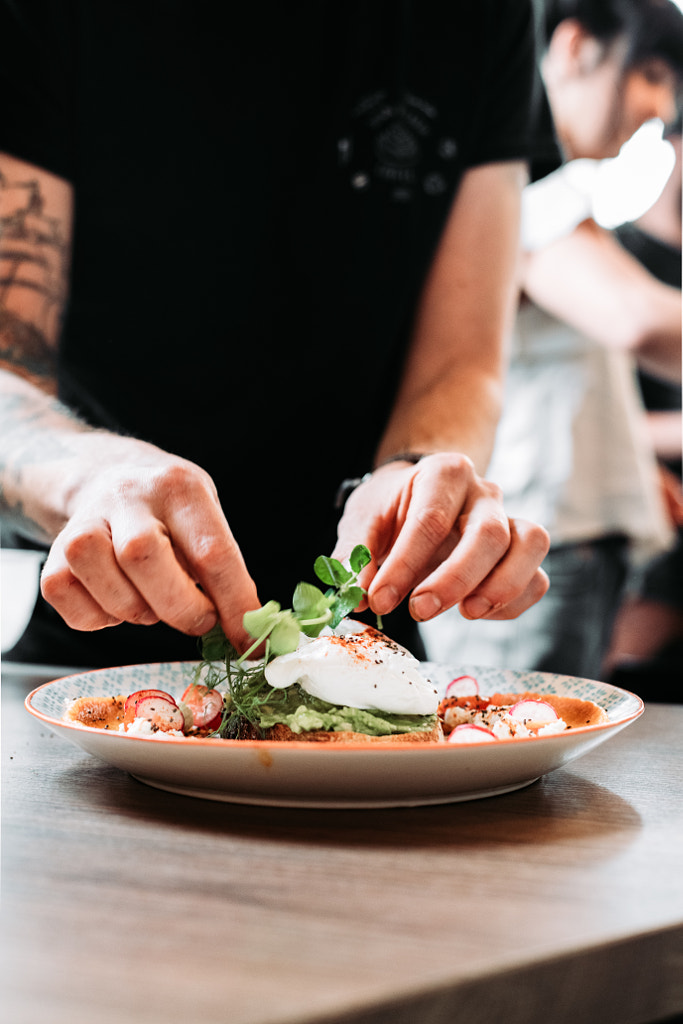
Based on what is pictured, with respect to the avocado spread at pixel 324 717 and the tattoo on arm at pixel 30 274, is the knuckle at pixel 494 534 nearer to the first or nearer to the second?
the avocado spread at pixel 324 717

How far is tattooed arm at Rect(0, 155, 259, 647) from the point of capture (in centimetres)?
88

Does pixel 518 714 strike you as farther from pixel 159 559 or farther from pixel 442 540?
pixel 159 559

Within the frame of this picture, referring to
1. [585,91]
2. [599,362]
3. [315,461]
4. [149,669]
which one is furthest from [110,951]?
[585,91]

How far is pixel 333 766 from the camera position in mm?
712

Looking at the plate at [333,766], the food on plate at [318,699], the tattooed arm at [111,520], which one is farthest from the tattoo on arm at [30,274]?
the plate at [333,766]

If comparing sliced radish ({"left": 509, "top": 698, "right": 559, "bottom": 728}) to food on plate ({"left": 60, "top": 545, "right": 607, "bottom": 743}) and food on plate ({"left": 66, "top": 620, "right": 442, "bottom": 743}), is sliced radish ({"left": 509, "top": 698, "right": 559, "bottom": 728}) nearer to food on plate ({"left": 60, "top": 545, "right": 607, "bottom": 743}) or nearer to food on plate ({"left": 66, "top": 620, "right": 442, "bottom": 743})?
food on plate ({"left": 60, "top": 545, "right": 607, "bottom": 743})

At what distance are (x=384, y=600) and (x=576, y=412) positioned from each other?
94.5 inches

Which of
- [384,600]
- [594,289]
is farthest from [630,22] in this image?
[384,600]

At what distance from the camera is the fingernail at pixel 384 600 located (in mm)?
1000

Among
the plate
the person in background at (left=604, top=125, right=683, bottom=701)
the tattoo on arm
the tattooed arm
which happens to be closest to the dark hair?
the person in background at (left=604, top=125, right=683, bottom=701)

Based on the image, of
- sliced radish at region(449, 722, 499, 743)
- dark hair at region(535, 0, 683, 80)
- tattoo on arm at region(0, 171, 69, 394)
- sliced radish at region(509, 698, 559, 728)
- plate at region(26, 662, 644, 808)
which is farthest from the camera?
dark hair at region(535, 0, 683, 80)

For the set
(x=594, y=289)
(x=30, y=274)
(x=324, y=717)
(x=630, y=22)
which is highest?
(x=630, y=22)

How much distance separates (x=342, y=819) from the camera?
76cm

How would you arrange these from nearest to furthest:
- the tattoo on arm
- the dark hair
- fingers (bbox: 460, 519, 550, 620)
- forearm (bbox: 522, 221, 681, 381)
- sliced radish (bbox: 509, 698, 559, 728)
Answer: sliced radish (bbox: 509, 698, 559, 728)
fingers (bbox: 460, 519, 550, 620)
the tattoo on arm
forearm (bbox: 522, 221, 681, 381)
the dark hair
